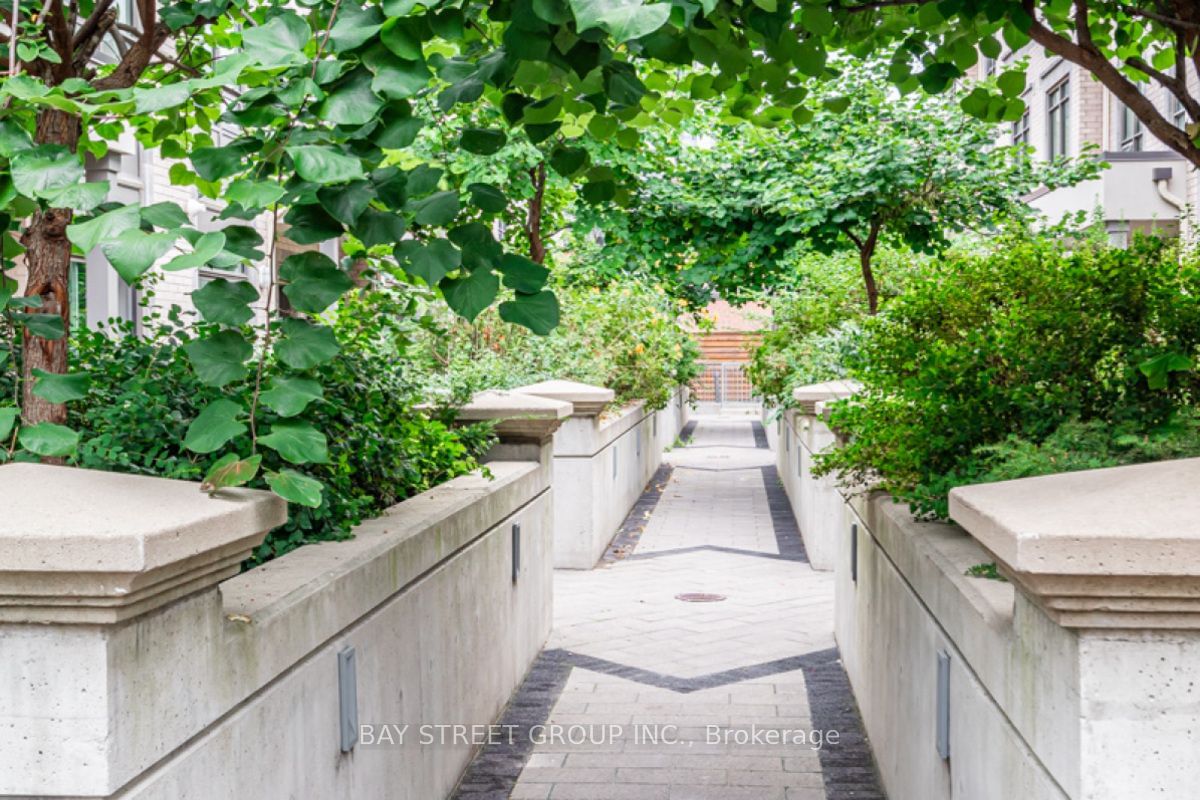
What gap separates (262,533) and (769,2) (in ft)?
5.90

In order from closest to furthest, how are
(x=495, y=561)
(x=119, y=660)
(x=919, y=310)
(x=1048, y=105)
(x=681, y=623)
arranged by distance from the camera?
(x=119, y=660) → (x=919, y=310) → (x=495, y=561) → (x=681, y=623) → (x=1048, y=105)

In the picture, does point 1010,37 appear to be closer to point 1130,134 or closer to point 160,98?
point 160,98

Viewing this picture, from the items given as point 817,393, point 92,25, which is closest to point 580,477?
point 817,393

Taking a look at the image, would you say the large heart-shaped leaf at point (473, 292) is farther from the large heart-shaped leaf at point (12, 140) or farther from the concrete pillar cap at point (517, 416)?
the concrete pillar cap at point (517, 416)

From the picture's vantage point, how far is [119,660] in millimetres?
2254

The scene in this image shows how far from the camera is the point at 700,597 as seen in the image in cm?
974

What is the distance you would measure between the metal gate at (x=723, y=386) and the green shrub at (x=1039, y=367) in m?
39.0

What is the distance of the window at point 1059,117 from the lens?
24672 mm

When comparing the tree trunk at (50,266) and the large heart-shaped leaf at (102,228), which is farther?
the tree trunk at (50,266)

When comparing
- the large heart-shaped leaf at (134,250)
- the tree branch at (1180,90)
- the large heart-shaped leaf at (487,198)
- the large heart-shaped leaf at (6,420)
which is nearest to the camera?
the large heart-shaped leaf at (134,250)

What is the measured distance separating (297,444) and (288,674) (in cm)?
89

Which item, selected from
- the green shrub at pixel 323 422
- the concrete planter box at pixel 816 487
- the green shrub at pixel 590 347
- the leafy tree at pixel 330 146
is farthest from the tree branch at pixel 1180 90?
the green shrub at pixel 590 347

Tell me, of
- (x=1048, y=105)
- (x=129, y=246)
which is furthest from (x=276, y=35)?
(x=1048, y=105)

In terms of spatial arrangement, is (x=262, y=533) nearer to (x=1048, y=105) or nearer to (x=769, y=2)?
(x=769, y=2)
